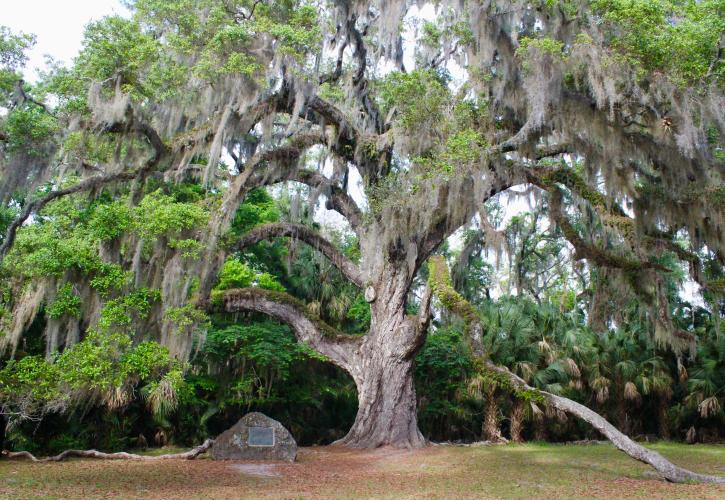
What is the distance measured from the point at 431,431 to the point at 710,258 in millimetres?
8485

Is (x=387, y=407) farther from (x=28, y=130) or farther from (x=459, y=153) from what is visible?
(x=28, y=130)

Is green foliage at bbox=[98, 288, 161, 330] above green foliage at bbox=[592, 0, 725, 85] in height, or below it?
below

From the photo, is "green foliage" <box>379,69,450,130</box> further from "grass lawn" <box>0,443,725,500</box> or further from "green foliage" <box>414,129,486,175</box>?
"grass lawn" <box>0,443,725,500</box>

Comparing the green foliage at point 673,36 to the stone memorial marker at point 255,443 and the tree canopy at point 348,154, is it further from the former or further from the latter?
the stone memorial marker at point 255,443

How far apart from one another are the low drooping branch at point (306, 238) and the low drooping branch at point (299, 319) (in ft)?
3.84

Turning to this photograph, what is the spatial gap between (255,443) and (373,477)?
2.78 metres

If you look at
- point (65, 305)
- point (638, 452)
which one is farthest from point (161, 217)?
point (638, 452)

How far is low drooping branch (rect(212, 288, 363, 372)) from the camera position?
513 inches

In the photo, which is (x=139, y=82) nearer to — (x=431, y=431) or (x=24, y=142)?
(x=24, y=142)

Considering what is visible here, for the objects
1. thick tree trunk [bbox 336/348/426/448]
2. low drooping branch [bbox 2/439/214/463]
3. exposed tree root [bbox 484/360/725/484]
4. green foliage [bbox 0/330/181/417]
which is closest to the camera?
green foliage [bbox 0/330/181/417]

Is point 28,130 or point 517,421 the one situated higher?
point 28,130

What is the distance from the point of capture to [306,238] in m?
13.6

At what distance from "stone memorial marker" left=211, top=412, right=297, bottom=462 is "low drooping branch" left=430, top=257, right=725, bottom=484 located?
3695mm

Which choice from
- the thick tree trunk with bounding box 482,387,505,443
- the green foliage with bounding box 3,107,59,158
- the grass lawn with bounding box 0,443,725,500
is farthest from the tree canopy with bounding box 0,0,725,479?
the thick tree trunk with bounding box 482,387,505,443
